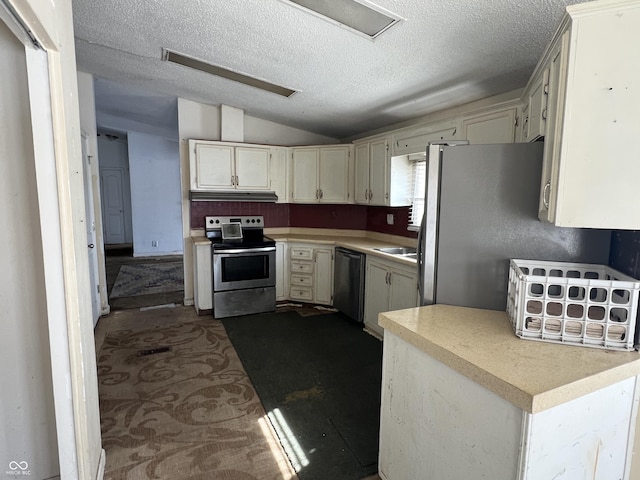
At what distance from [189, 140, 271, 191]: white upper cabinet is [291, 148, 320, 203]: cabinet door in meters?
0.37

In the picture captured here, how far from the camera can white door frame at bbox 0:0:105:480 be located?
49.2 inches

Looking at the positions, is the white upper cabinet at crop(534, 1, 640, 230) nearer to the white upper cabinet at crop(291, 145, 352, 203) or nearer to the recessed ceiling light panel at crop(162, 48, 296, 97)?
the recessed ceiling light panel at crop(162, 48, 296, 97)

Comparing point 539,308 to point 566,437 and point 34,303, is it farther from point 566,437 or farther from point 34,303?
point 34,303

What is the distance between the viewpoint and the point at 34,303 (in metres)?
1.53

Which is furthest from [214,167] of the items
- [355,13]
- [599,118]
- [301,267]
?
[599,118]

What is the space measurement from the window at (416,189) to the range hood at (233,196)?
70.0 inches

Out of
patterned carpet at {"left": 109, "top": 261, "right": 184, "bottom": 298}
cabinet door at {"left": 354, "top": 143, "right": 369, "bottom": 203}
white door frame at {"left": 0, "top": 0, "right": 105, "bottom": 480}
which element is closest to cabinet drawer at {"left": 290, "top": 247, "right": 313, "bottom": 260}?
cabinet door at {"left": 354, "top": 143, "right": 369, "bottom": 203}

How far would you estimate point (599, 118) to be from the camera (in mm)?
1161

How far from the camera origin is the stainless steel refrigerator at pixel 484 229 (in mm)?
1536

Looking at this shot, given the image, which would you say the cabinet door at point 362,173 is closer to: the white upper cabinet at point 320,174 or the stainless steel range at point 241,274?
the white upper cabinet at point 320,174

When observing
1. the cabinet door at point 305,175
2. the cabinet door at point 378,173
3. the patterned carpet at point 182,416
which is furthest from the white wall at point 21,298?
the cabinet door at point 305,175

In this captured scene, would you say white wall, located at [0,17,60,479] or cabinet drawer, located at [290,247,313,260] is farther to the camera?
cabinet drawer, located at [290,247,313,260]

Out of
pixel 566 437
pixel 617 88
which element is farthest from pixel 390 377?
pixel 617 88

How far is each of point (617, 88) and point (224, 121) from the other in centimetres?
415
